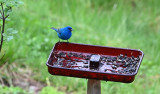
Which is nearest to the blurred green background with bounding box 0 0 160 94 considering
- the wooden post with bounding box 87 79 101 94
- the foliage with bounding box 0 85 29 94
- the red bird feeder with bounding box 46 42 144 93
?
the foliage with bounding box 0 85 29 94

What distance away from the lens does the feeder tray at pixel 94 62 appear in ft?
7.68

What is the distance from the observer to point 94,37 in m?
5.68

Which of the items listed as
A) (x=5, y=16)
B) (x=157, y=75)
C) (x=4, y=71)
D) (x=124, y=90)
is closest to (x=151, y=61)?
(x=157, y=75)

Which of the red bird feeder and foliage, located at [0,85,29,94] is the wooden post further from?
foliage, located at [0,85,29,94]

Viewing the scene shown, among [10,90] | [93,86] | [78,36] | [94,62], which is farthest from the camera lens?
[78,36]

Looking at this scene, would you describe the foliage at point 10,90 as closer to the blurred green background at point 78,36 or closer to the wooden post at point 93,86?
the blurred green background at point 78,36

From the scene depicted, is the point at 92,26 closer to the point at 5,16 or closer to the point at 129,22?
the point at 129,22

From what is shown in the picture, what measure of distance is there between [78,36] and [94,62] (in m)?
3.13

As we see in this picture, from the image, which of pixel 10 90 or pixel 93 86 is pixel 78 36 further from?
pixel 93 86

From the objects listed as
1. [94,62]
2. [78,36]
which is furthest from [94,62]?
[78,36]

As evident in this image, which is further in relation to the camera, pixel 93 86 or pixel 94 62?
pixel 93 86

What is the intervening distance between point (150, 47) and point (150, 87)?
58.1 inches

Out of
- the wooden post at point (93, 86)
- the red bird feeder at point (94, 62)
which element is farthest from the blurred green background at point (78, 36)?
the wooden post at point (93, 86)

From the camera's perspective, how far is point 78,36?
5648 millimetres
